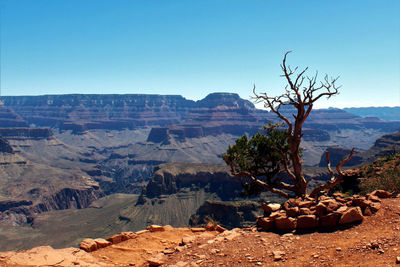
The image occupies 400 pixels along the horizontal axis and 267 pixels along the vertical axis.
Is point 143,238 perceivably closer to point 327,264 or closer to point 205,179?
point 327,264

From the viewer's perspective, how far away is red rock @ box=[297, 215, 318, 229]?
15674 millimetres

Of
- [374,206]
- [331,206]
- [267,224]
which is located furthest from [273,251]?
[374,206]

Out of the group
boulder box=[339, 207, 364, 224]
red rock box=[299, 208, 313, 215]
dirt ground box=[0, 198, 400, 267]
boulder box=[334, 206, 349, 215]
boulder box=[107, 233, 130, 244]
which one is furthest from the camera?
boulder box=[107, 233, 130, 244]

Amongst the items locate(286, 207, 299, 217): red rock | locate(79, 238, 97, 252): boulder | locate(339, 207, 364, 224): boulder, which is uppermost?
locate(339, 207, 364, 224): boulder

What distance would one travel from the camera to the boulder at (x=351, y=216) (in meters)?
15.2

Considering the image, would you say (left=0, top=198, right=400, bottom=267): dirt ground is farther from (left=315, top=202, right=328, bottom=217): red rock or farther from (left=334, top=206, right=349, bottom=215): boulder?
(left=315, top=202, right=328, bottom=217): red rock

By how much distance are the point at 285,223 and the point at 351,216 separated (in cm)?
311

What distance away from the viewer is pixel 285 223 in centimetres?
1638

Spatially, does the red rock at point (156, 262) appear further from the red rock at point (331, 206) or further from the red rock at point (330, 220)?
the red rock at point (331, 206)

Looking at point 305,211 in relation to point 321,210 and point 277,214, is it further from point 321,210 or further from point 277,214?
point 277,214

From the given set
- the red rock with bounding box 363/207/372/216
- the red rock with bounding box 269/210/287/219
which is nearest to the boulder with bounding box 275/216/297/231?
the red rock with bounding box 269/210/287/219

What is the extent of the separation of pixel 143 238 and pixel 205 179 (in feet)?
424

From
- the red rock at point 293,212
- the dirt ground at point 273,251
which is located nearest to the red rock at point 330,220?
the dirt ground at point 273,251

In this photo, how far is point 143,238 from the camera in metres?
20.2
